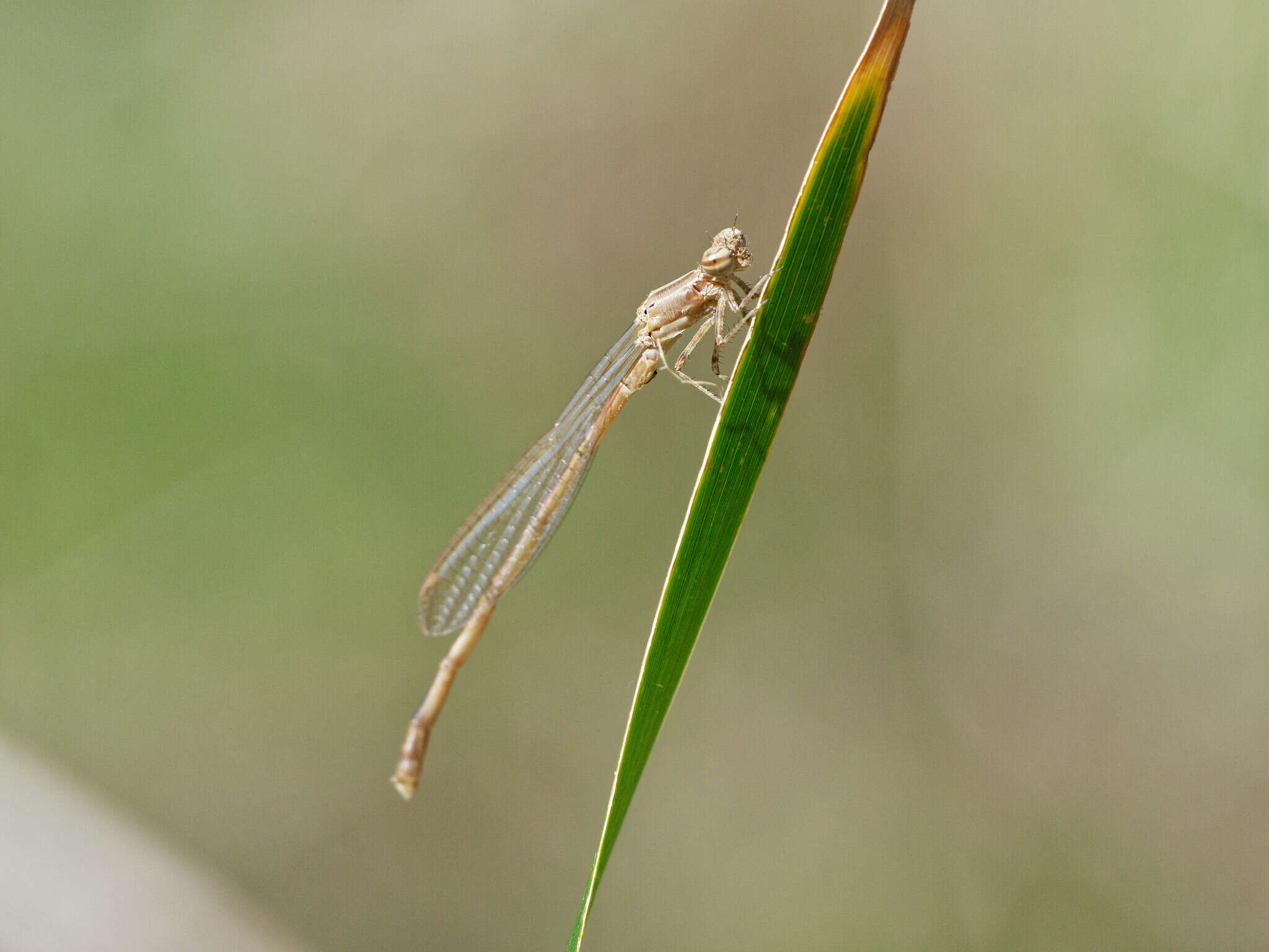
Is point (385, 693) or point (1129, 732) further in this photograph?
point (385, 693)

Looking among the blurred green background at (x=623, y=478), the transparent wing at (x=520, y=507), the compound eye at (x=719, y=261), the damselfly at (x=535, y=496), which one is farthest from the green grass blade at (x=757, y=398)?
A: the blurred green background at (x=623, y=478)

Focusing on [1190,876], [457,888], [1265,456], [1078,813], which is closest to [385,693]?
[457,888]

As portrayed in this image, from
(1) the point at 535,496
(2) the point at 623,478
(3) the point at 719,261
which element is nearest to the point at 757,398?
(3) the point at 719,261

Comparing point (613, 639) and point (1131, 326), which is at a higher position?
point (1131, 326)

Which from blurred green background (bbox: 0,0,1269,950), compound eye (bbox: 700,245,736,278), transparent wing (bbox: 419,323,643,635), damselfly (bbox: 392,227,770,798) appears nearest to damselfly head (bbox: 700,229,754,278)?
compound eye (bbox: 700,245,736,278)

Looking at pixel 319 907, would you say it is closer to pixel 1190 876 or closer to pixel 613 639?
pixel 613 639

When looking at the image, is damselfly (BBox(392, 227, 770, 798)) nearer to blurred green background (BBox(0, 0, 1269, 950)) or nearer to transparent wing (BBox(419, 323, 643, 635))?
transparent wing (BBox(419, 323, 643, 635))

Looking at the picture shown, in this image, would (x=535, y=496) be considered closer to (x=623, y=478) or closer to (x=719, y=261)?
(x=719, y=261)
